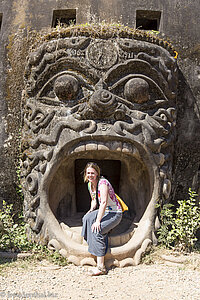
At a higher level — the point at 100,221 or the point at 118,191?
the point at 118,191

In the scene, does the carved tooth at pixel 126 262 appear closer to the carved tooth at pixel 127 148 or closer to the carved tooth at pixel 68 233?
the carved tooth at pixel 68 233

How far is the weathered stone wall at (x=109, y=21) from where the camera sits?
5.37 metres

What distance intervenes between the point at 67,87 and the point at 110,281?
2.69 meters

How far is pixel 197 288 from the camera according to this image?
3396mm

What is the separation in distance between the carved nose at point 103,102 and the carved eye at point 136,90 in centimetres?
27

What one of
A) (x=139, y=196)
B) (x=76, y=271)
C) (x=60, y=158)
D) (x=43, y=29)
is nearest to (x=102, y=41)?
(x=43, y=29)

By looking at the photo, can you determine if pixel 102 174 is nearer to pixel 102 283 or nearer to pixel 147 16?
pixel 102 283

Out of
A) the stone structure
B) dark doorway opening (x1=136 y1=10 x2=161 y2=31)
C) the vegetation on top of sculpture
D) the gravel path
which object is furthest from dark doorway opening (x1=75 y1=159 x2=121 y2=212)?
dark doorway opening (x1=136 y1=10 x2=161 y2=31)

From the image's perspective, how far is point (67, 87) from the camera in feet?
15.1

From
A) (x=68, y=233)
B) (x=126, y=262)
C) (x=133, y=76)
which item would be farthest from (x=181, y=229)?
(x=133, y=76)

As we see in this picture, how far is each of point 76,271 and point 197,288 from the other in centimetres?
148

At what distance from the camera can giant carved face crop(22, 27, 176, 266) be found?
4.50 metres

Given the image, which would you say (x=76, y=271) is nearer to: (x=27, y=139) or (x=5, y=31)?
(x=27, y=139)

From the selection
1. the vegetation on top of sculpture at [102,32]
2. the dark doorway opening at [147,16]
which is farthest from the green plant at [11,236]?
the dark doorway opening at [147,16]
